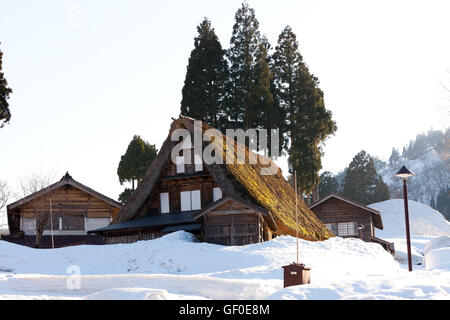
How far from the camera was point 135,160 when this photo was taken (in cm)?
5162

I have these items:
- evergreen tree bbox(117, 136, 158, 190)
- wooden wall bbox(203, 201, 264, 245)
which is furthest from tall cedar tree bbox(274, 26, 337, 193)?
wooden wall bbox(203, 201, 264, 245)

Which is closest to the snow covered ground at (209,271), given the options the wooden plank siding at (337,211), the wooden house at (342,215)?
the wooden house at (342,215)

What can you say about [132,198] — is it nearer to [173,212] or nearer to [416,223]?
[173,212]

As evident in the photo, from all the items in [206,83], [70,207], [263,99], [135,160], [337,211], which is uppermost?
[206,83]

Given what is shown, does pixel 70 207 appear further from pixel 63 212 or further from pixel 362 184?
pixel 362 184

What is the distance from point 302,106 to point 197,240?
72.1ft

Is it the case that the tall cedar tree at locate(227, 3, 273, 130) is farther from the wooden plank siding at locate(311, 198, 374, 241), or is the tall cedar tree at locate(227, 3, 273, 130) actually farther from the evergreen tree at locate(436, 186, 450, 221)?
the evergreen tree at locate(436, 186, 450, 221)

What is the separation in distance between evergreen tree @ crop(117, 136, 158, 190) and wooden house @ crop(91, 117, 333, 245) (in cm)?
1735

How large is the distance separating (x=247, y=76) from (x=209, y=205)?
19.7 m

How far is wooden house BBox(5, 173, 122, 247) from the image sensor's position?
121 feet

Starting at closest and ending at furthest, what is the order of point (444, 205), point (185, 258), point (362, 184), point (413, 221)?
1. point (185, 258)
2. point (413, 221)
3. point (362, 184)
4. point (444, 205)

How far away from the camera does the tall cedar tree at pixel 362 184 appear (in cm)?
8269

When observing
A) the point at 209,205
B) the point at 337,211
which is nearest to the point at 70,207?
the point at 209,205

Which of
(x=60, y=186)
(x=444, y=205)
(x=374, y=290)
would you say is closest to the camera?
(x=374, y=290)
